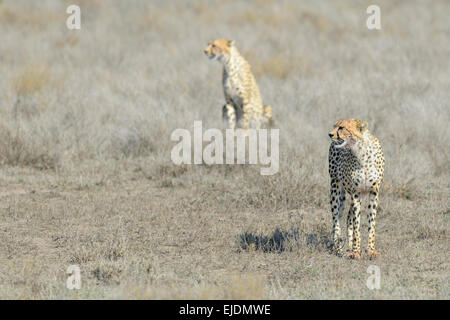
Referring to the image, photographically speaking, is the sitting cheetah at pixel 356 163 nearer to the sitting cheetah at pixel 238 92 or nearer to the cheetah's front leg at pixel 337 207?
the cheetah's front leg at pixel 337 207

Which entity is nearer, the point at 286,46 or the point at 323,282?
the point at 323,282

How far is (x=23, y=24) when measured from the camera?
16.0 m

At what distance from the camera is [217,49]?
10.1 metres

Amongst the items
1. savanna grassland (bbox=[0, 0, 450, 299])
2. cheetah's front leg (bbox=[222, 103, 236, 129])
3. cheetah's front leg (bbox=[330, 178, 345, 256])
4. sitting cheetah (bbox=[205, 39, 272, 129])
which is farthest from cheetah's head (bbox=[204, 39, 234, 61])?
cheetah's front leg (bbox=[330, 178, 345, 256])

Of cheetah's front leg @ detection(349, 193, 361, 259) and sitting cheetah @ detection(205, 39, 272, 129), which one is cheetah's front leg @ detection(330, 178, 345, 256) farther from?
sitting cheetah @ detection(205, 39, 272, 129)

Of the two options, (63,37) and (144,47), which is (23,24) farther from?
(144,47)

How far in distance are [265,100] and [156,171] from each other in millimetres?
3273

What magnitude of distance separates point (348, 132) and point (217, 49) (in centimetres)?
483

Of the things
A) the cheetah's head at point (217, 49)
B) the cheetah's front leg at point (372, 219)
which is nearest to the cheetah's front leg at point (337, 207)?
the cheetah's front leg at point (372, 219)

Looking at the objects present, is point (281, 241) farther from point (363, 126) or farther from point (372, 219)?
point (363, 126)

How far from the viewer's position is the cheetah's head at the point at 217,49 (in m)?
10.1

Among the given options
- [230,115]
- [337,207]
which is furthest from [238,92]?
[337,207]

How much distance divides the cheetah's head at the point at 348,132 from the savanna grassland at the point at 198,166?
3.05 feet
